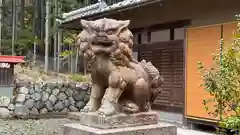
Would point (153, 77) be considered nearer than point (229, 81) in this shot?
No

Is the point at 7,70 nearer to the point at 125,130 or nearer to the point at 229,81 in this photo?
the point at 125,130

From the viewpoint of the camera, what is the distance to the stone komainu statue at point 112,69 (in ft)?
14.4

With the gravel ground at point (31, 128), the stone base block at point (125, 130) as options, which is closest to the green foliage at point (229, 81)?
the stone base block at point (125, 130)

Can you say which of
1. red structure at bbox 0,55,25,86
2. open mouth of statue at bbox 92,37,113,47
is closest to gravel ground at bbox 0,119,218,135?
red structure at bbox 0,55,25,86

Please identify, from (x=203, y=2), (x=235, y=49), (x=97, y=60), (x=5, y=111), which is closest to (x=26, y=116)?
(x=5, y=111)

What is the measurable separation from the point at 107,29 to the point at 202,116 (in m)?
4.88

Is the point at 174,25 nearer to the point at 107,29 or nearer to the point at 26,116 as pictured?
the point at 26,116

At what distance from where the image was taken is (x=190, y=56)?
911 cm

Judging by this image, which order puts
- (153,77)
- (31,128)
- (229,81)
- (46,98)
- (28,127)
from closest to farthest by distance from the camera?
(229,81), (153,77), (31,128), (28,127), (46,98)

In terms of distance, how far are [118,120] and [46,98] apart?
7165mm

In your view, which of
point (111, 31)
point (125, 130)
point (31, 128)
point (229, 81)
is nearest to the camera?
point (229, 81)

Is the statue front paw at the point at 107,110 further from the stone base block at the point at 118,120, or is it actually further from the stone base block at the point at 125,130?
the stone base block at the point at 125,130

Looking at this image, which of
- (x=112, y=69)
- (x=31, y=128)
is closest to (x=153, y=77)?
(x=112, y=69)

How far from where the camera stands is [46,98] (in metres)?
11.2
